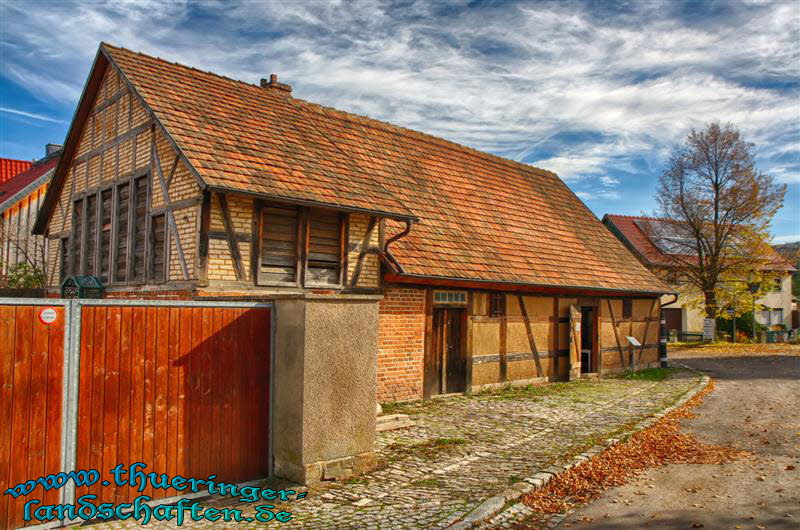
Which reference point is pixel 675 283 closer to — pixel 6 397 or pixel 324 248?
pixel 324 248

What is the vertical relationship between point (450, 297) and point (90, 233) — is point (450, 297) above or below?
below

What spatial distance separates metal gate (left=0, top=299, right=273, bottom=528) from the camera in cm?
525

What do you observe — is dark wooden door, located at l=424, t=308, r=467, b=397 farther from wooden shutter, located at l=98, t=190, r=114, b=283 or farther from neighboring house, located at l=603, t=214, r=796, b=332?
neighboring house, located at l=603, t=214, r=796, b=332

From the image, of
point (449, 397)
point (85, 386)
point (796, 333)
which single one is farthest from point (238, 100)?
point (796, 333)

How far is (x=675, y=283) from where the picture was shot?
34.4 m

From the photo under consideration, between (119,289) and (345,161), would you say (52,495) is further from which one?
(345,161)

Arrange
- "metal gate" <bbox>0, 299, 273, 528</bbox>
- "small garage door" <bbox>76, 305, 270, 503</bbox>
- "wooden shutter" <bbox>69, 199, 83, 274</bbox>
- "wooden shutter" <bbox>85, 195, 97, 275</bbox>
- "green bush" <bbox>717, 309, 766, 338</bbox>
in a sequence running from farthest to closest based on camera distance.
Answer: "green bush" <bbox>717, 309, 766, 338</bbox> → "wooden shutter" <bbox>69, 199, 83, 274</bbox> → "wooden shutter" <bbox>85, 195, 97, 275</bbox> → "small garage door" <bbox>76, 305, 270, 503</bbox> → "metal gate" <bbox>0, 299, 273, 528</bbox>

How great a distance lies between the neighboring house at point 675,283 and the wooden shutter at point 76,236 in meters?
27.2

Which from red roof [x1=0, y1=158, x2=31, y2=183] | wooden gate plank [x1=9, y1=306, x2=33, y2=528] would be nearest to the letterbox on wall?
wooden gate plank [x1=9, y1=306, x2=33, y2=528]

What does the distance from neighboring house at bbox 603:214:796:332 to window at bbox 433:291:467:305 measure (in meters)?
21.9

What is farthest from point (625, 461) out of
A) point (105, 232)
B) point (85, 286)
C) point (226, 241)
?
point (105, 232)

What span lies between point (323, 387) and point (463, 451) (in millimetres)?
2603

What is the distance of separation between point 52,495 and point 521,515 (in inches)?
165

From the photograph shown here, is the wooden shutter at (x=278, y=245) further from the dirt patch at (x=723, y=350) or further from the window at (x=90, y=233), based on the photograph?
the dirt patch at (x=723, y=350)
